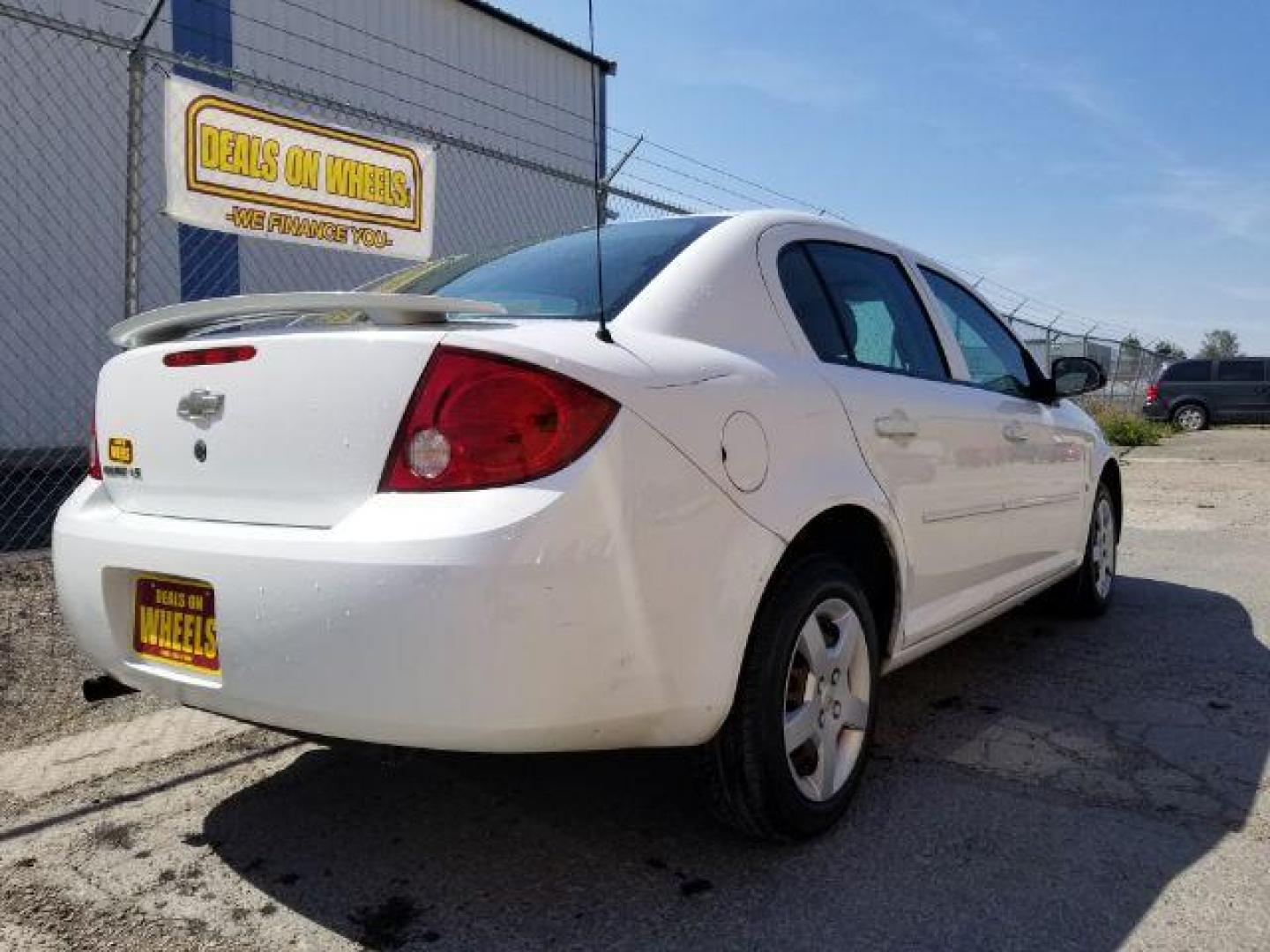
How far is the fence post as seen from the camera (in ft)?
Result: 14.6

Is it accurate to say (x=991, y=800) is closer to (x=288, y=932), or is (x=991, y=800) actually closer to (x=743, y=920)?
(x=743, y=920)

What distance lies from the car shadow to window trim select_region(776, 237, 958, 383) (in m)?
1.11

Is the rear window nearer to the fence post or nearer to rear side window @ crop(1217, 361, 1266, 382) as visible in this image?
the fence post

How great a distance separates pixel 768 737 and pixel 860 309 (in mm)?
1404

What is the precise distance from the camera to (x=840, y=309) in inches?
117

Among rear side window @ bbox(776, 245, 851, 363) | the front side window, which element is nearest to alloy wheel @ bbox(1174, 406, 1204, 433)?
the front side window

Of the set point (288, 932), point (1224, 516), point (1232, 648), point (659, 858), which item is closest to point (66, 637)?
point (288, 932)

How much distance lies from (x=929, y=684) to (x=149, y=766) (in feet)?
8.53

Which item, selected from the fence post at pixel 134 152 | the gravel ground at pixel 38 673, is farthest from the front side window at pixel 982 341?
the fence post at pixel 134 152

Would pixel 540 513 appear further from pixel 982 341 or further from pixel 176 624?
pixel 982 341

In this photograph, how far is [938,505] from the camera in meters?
3.04

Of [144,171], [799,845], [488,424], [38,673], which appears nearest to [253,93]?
[144,171]

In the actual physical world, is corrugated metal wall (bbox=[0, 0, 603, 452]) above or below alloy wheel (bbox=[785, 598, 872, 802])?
above

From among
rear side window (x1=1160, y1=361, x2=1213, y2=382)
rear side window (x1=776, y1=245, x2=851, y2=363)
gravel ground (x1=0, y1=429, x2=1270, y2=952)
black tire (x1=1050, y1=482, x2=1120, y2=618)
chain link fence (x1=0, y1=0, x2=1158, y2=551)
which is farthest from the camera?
rear side window (x1=1160, y1=361, x2=1213, y2=382)
